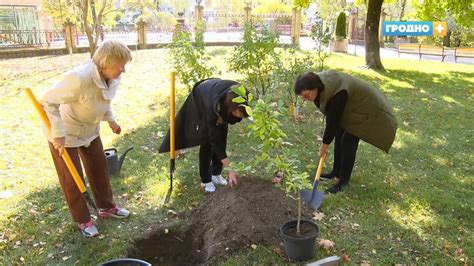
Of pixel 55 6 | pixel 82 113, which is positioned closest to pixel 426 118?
pixel 82 113

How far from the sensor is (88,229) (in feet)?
12.6

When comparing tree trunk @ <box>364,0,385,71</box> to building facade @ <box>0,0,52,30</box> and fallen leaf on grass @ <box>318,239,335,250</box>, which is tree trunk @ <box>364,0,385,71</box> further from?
building facade @ <box>0,0,52,30</box>

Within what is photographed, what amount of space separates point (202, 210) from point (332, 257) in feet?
4.77

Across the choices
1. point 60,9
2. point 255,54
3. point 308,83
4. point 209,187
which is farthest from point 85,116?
point 60,9

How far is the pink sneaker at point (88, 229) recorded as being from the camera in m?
3.83

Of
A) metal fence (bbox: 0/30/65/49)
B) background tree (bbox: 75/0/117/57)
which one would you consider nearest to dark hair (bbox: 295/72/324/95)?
background tree (bbox: 75/0/117/57)

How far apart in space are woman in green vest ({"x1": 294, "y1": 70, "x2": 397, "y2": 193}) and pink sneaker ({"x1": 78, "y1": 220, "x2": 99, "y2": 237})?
2.25 meters

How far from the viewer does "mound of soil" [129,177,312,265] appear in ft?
12.2

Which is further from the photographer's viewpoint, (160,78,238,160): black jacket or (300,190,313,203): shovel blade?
(300,190,313,203): shovel blade

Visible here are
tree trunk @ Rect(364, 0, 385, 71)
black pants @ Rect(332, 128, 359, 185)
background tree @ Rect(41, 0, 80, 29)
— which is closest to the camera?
black pants @ Rect(332, 128, 359, 185)

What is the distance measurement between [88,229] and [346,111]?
2.78 m

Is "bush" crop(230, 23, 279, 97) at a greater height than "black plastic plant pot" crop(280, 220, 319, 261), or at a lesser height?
greater

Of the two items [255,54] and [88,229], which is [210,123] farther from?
[255,54]

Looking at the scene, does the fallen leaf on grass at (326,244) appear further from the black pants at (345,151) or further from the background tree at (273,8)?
the background tree at (273,8)
